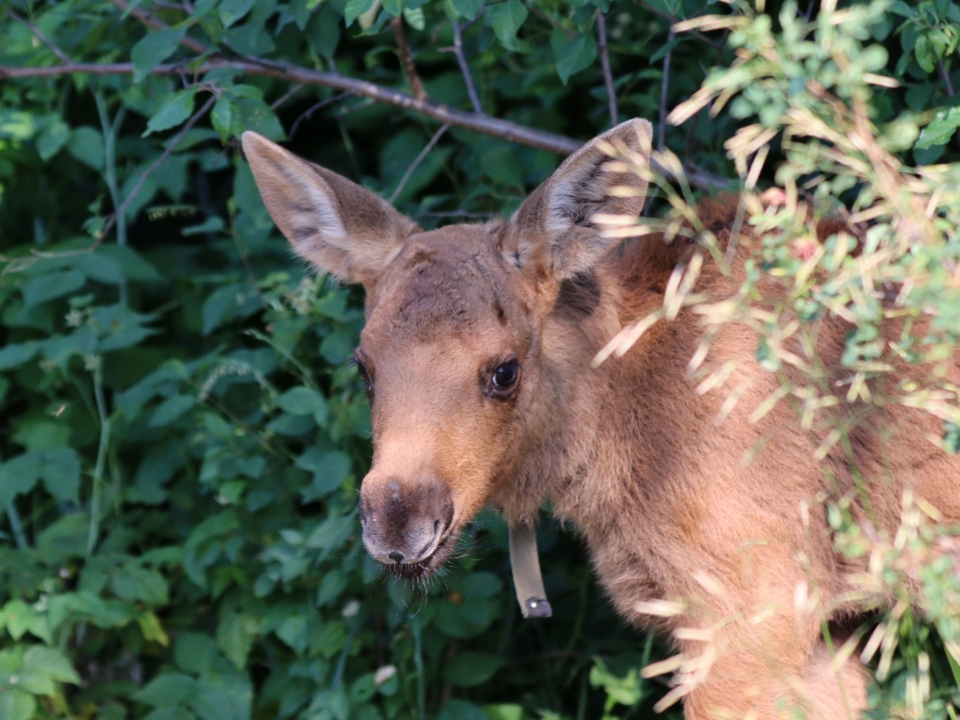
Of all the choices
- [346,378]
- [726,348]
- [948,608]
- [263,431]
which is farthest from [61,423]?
[948,608]

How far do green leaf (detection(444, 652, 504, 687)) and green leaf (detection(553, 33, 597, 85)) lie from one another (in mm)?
2191

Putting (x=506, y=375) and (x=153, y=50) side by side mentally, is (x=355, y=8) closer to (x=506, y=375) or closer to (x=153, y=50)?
(x=153, y=50)

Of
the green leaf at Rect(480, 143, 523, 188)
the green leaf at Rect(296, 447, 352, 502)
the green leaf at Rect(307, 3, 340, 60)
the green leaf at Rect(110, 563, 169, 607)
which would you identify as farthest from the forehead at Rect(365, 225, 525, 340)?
the green leaf at Rect(110, 563, 169, 607)

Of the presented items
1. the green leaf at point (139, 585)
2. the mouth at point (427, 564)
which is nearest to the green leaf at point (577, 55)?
the mouth at point (427, 564)

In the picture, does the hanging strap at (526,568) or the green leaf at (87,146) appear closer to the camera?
the hanging strap at (526,568)

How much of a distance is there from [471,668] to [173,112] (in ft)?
7.61

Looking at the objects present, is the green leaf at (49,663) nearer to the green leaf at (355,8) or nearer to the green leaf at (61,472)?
the green leaf at (61,472)

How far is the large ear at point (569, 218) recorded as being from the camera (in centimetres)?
341

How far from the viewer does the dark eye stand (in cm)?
323

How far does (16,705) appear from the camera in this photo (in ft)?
13.0

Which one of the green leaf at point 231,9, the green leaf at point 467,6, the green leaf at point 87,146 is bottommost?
the green leaf at point 87,146

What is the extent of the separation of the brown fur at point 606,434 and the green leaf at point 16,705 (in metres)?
1.84

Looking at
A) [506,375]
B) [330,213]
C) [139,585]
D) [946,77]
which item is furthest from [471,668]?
[946,77]

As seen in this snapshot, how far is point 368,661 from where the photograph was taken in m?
4.40
